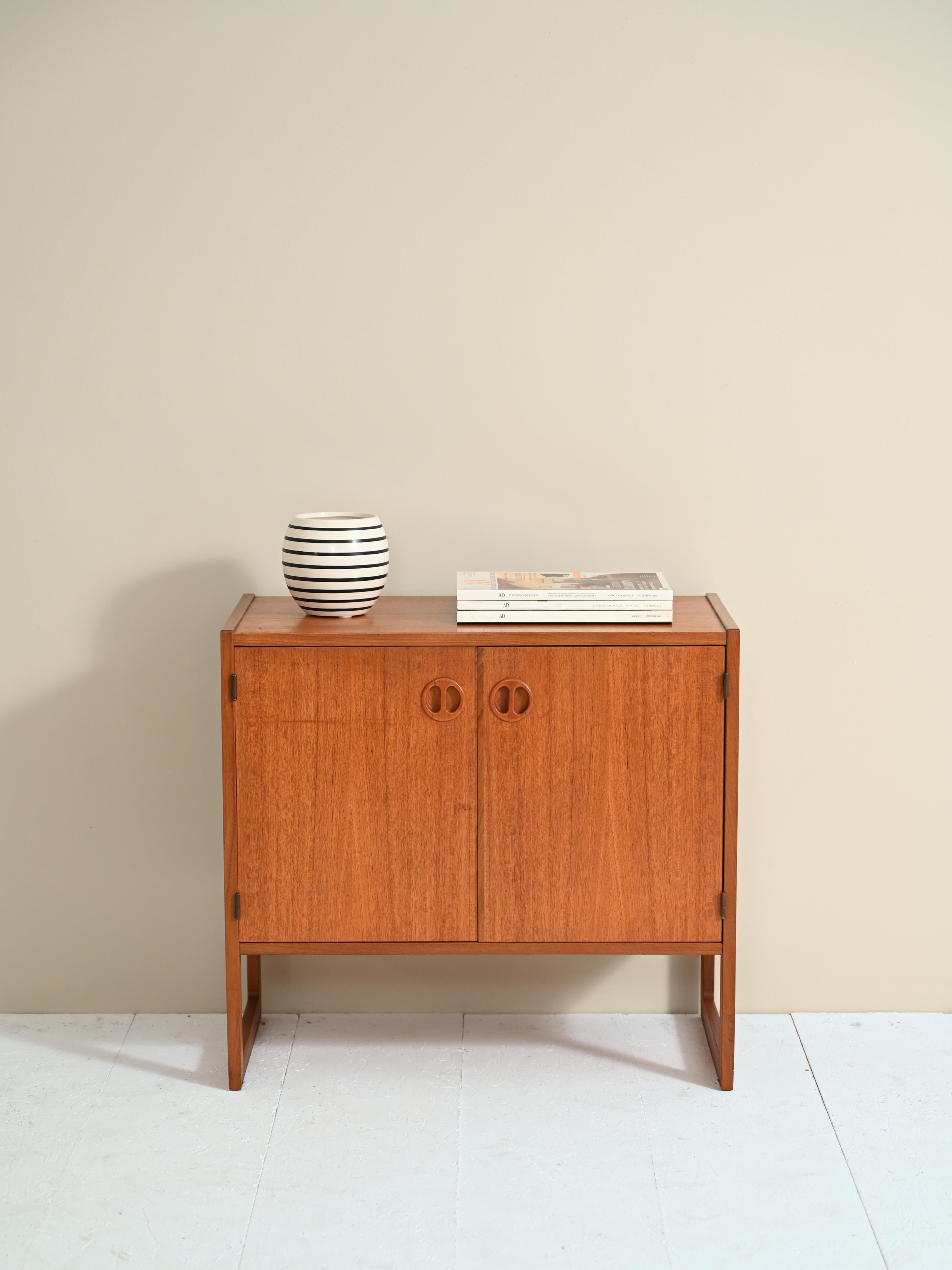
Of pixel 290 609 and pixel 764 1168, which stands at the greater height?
pixel 290 609

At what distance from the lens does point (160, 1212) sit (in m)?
1.94

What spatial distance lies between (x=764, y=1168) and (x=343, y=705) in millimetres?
1091

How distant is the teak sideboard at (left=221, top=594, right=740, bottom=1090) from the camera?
7.16 ft

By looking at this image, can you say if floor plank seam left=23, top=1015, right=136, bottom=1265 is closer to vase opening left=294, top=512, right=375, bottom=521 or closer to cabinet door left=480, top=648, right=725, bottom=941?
cabinet door left=480, top=648, right=725, bottom=941

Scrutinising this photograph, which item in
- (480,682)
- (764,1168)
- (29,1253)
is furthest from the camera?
(480,682)

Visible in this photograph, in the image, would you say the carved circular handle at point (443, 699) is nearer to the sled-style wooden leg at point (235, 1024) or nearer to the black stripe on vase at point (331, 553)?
the black stripe on vase at point (331, 553)

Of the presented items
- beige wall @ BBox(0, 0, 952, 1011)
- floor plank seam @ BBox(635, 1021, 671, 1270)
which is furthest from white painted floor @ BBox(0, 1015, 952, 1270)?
beige wall @ BBox(0, 0, 952, 1011)

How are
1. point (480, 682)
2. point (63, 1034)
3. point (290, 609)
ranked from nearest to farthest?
point (480, 682) → point (290, 609) → point (63, 1034)

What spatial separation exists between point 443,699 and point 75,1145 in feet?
3.36

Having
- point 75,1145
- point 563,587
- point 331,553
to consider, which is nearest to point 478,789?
point 563,587

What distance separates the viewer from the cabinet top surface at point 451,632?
2.17 metres

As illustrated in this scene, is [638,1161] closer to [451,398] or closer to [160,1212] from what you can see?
[160,1212]

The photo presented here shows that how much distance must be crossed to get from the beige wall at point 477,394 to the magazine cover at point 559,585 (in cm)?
16

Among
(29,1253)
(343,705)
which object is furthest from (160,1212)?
(343,705)
